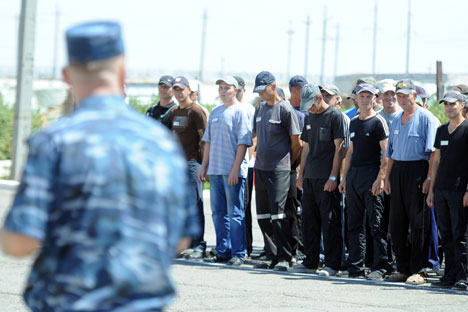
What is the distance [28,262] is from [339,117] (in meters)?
4.00

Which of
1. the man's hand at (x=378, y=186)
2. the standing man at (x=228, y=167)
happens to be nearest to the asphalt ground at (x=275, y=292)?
the standing man at (x=228, y=167)

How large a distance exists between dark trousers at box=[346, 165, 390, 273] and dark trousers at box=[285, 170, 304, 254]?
1.19m

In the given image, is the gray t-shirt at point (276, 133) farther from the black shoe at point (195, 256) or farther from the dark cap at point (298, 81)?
the black shoe at point (195, 256)

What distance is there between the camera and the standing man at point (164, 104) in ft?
39.9

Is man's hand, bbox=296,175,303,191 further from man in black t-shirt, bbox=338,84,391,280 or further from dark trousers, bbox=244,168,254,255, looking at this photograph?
dark trousers, bbox=244,168,254,255

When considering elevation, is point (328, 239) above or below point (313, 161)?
below

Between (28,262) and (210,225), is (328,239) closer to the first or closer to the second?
(28,262)

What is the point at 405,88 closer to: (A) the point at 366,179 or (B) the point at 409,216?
(A) the point at 366,179

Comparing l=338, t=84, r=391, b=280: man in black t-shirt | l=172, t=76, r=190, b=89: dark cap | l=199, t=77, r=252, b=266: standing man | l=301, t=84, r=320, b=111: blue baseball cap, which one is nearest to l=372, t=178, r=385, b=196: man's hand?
l=338, t=84, r=391, b=280: man in black t-shirt

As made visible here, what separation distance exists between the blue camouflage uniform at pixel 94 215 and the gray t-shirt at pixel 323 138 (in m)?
7.63

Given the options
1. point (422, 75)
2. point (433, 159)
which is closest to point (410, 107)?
point (433, 159)

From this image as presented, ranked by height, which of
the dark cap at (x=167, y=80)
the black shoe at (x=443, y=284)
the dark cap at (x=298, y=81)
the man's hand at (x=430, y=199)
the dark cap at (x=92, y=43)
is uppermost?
the dark cap at (x=298, y=81)

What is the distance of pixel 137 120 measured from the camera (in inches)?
125

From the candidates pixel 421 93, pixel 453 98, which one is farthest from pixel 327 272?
pixel 421 93
